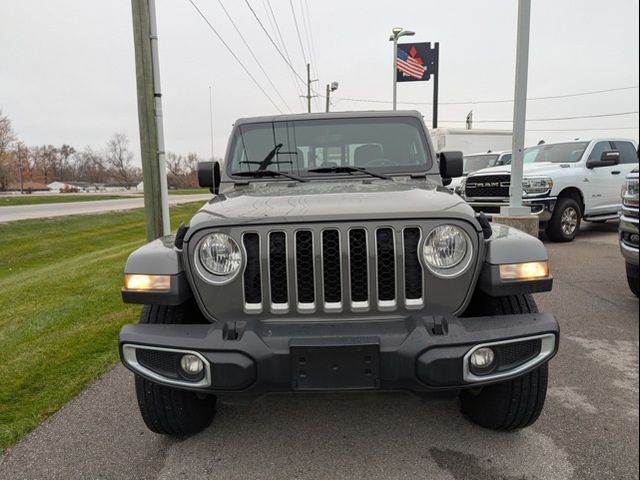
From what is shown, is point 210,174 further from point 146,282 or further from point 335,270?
point 335,270

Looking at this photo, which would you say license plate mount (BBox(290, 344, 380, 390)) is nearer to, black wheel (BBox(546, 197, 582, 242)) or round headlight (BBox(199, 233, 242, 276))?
round headlight (BBox(199, 233, 242, 276))

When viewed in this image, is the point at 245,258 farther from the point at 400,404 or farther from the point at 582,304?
the point at 582,304

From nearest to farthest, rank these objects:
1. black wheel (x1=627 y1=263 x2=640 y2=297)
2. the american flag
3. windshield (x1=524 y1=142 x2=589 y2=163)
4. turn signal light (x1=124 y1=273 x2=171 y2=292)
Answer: turn signal light (x1=124 y1=273 x2=171 y2=292)
black wheel (x1=627 y1=263 x2=640 y2=297)
windshield (x1=524 y1=142 x2=589 y2=163)
the american flag

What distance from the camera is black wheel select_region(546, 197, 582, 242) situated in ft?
28.5

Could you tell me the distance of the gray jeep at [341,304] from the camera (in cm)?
202

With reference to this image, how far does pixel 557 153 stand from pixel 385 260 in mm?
9194

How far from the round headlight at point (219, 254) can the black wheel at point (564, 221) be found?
801 cm

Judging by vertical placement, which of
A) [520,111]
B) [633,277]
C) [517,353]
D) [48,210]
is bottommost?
[48,210]

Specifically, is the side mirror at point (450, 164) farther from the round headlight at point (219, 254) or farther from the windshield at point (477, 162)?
the windshield at point (477, 162)

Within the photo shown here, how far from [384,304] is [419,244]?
32 cm

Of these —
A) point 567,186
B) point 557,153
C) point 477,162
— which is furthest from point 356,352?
point 477,162

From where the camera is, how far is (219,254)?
2219 millimetres

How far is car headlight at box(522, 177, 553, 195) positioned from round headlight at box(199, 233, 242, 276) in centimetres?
773

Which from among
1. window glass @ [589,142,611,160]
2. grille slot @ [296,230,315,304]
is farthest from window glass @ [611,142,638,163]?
grille slot @ [296,230,315,304]
